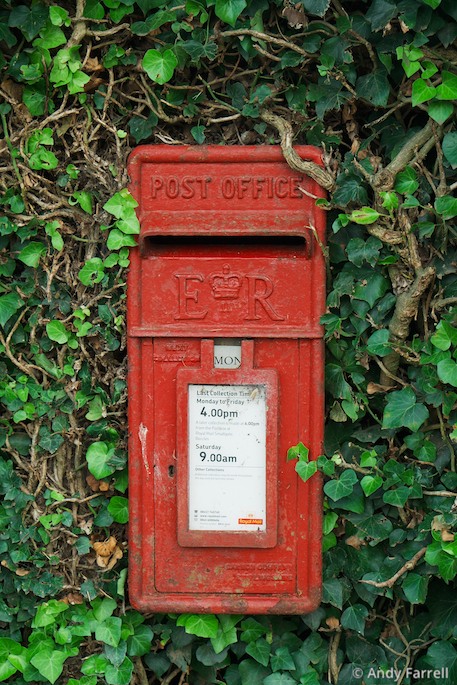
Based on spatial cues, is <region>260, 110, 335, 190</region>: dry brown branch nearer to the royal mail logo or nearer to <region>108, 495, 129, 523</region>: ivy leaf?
the royal mail logo

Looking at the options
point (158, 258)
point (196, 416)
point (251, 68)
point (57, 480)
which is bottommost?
point (57, 480)

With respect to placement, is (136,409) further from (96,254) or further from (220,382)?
(96,254)

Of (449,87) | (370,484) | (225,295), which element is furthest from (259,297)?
(449,87)

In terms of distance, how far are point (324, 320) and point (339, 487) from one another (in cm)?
50

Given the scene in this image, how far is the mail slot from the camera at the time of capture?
219 cm

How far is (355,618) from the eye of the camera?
7.73ft

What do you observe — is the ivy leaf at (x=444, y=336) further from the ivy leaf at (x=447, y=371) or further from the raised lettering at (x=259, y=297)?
the raised lettering at (x=259, y=297)

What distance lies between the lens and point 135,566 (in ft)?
7.55

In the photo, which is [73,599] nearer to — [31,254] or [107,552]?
[107,552]

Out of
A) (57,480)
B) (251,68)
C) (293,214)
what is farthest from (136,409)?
(251,68)

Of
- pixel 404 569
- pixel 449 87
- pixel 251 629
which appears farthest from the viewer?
pixel 251 629

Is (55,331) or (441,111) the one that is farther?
(55,331)

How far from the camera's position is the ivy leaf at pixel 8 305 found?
2.38 m

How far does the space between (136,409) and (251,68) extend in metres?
1.09
